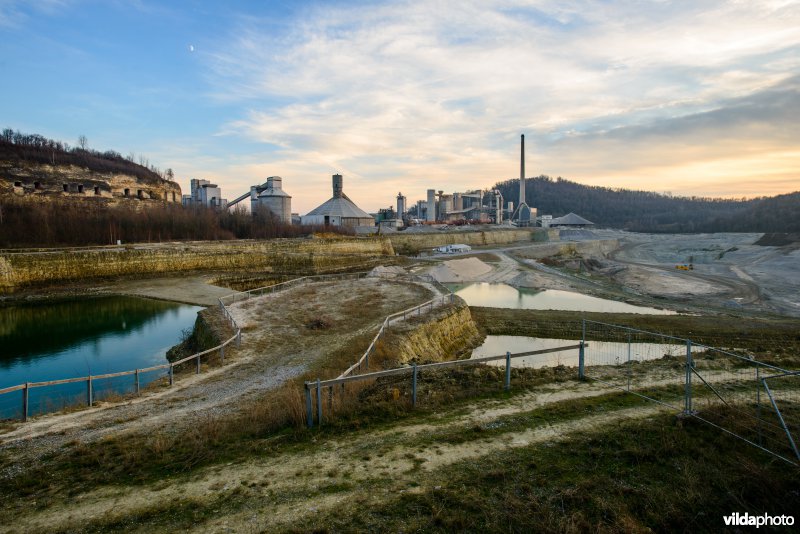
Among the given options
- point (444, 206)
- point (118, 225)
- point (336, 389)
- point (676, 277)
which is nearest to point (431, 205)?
point (444, 206)

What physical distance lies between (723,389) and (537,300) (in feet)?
89.7

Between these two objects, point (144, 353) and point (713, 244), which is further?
point (713, 244)

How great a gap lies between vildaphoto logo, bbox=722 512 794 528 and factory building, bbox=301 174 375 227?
2924 inches

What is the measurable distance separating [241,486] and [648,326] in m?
26.0

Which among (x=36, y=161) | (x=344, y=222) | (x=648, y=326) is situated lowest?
(x=648, y=326)

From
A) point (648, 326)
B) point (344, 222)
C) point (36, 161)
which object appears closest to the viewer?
point (648, 326)

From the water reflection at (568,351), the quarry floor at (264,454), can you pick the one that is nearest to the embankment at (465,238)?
the water reflection at (568,351)

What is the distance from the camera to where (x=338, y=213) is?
265 feet

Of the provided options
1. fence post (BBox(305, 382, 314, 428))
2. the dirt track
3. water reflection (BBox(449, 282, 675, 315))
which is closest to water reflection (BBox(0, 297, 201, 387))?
the dirt track

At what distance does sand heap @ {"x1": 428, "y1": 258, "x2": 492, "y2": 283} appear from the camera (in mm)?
48250

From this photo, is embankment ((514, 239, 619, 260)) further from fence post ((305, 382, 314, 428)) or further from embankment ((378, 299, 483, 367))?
fence post ((305, 382, 314, 428))

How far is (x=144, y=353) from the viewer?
21125mm

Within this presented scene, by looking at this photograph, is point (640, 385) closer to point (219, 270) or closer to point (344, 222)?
point (219, 270)

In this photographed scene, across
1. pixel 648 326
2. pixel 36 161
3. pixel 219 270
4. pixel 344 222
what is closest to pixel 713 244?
pixel 344 222
